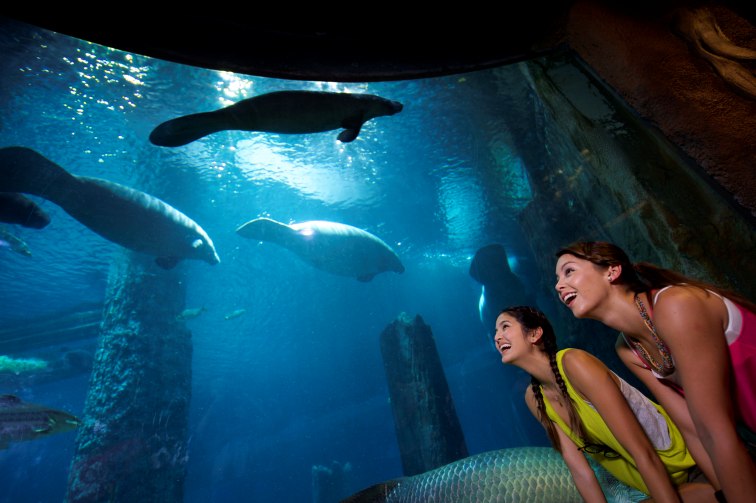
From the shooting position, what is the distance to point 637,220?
288 centimetres

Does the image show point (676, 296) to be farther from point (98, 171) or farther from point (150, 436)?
point (98, 171)

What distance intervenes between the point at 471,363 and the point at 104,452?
36.7 m

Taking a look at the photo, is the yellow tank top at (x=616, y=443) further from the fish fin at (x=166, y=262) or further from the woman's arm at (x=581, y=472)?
the fish fin at (x=166, y=262)

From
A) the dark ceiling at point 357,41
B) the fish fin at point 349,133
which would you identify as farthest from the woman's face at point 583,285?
the fish fin at point 349,133

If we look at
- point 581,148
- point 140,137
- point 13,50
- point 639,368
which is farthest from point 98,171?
point 639,368

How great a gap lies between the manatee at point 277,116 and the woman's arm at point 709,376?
8.65ft

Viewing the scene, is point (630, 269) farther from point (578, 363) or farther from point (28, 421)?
point (28, 421)

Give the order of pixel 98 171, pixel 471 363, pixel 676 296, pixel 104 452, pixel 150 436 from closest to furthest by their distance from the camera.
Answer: pixel 676 296
pixel 104 452
pixel 150 436
pixel 98 171
pixel 471 363

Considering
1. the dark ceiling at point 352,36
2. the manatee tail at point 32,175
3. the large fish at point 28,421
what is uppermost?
the manatee tail at point 32,175

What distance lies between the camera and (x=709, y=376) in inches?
44.3

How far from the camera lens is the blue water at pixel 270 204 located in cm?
783

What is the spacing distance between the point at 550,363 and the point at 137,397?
11275mm

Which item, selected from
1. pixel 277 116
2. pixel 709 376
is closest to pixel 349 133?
pixel 277 116

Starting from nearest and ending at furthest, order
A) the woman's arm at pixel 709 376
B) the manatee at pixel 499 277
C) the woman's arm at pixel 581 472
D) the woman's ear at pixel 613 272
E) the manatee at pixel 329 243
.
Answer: the woman's arm at pixel 709 376 < the woman's ear at pixel 613 272 < the woman's arm at pixel 581 472 < the manatee at pixel 499 277 < the manatee at pixel 329 243
